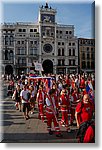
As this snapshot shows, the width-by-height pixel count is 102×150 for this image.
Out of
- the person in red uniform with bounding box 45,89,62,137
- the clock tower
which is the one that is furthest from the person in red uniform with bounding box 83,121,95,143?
the clock tower

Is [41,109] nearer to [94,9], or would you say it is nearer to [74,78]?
[94,9]

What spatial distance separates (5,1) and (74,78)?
4.96 meters

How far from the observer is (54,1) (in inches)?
185

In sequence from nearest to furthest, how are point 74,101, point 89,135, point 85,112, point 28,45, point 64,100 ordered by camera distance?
point 89,135
point 85,112
point 64,100
point 74,101
point 28,45

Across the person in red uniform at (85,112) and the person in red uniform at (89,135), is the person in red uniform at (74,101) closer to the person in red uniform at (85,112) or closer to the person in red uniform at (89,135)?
the person in red uniform at (85,112)

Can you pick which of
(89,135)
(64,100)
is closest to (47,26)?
(64,100)

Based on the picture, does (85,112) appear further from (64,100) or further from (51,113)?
(64,100)

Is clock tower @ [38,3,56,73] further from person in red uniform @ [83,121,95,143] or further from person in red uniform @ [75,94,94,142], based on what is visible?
person in red uniform @ [83,121,95,143]

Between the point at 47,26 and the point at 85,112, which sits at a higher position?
the point at 47,26

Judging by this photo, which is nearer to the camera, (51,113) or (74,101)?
(51,113)

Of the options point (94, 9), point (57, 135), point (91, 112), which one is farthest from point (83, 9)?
point (57, 135)

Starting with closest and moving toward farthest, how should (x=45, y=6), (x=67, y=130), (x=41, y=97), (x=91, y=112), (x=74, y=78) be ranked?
(x=91, y=112) → (x=45, y=6) → (x=67, y=130) → (x=41, y=97) → (x=74, y=78)

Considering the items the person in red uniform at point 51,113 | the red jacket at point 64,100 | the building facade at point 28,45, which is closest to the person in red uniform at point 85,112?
the person in red uniform at point 51,113

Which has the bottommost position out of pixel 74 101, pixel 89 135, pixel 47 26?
pixel 89 135
